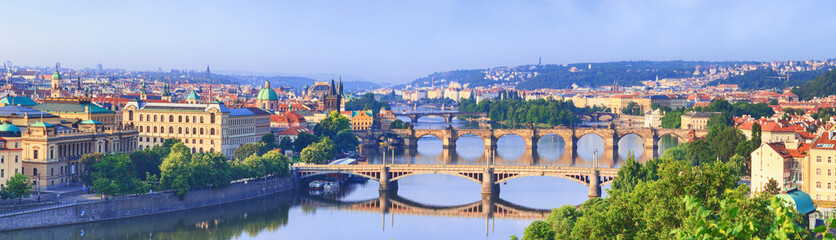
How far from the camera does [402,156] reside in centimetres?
7038

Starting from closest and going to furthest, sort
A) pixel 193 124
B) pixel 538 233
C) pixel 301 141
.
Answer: pixel 538 233, pixel 193 124, pixel 301 141

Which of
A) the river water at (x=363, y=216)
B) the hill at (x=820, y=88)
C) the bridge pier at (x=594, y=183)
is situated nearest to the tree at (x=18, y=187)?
the river water at (x=363, y=216)

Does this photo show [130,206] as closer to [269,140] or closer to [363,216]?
[363,216]

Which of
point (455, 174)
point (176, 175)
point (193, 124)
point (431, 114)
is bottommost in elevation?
point (455, 174)

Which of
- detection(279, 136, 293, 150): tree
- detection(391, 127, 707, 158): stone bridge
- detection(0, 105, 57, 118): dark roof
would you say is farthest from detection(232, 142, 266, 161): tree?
detection(391, 127, 707, 158): stone bridge

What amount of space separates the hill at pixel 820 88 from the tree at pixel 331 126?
67.3 metres

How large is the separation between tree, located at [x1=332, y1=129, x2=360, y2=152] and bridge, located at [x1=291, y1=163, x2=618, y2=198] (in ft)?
60.0

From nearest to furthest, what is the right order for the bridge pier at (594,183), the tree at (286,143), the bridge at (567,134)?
the bridge pier at (594,183)
the tree at (286,143)
the bridge at (567,134)

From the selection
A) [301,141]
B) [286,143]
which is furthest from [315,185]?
[301,141]

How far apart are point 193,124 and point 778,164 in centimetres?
3415

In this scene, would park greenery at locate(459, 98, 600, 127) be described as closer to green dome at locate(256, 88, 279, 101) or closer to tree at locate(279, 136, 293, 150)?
green dome at locate(256, 88, 279, 101)

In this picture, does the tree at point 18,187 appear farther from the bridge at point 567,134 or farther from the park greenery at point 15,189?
the bridge at point 567,134

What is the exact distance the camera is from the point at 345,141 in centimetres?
7144

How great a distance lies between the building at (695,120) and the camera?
91.3 metres
